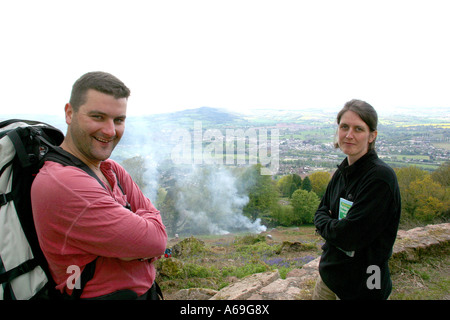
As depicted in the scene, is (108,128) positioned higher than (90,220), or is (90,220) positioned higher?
(108,128)

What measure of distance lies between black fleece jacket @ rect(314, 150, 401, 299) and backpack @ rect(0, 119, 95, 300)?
78.7 inches

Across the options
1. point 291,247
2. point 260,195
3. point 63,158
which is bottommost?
point 260,195

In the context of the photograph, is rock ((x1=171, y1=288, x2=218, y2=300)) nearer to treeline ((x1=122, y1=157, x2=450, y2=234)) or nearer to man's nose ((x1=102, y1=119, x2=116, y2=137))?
man's nose ((x1=102, y1=119, x2=116, y2=137))

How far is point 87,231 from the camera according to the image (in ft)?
4.99

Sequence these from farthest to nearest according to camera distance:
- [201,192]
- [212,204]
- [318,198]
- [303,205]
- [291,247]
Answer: [201,192] < [212,204] < [318,198] < [303,205] < [291,247]

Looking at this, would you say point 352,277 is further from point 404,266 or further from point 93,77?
point 404,266

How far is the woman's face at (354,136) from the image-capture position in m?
2.39

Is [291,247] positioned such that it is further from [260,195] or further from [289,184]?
[289,184]

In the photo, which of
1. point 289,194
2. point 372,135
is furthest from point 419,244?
point 289,194

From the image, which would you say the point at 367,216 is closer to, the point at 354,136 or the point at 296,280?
the point at 354,136

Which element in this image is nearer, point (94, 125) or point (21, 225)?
point (21, 225)

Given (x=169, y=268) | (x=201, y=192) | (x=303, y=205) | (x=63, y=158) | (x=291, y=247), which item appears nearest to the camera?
(x=63, y=158)

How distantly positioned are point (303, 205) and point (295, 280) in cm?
2741
